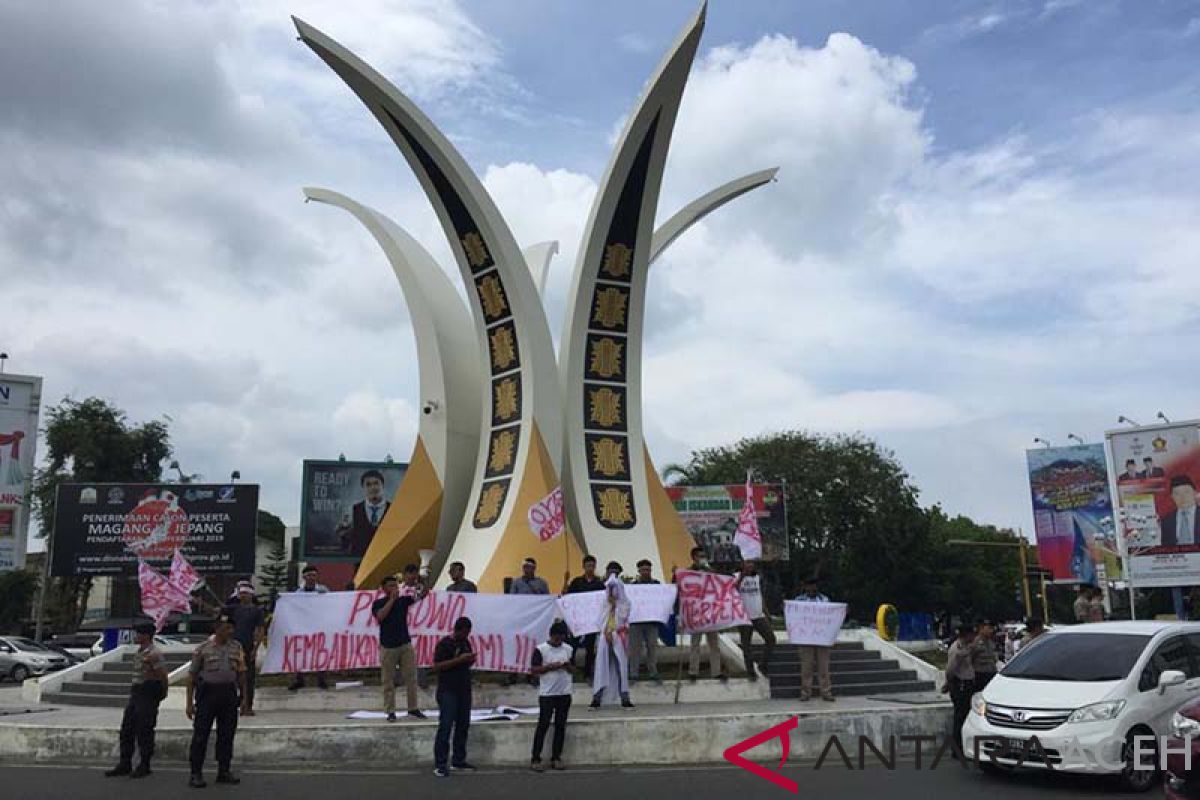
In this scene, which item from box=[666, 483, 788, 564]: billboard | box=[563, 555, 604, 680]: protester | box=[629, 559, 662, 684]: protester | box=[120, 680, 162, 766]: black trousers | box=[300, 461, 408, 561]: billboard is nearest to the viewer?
box=[120, 680, 162, 766]: black trousers

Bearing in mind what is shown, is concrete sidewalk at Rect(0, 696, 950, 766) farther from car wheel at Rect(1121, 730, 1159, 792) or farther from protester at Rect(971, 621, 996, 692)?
car wheel at Rect(1121, 730, 1159, 792)

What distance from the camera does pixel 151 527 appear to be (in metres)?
35.6

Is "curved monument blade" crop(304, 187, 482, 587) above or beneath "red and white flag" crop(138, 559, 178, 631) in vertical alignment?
above

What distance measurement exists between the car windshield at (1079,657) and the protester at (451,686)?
5.01 metres

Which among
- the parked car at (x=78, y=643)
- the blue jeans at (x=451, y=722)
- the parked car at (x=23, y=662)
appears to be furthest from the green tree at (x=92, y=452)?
the blue jeans at (x=451, y=722)

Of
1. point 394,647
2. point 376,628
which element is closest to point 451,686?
point 394,647

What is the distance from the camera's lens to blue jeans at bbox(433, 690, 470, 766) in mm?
9625

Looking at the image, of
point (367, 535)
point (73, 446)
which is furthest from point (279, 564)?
point (367, 535)

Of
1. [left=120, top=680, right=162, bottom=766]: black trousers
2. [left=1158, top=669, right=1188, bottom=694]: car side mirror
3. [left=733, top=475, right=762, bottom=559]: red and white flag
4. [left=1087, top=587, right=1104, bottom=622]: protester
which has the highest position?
[left=733, top=475, right=762, bottom=559]: red and white flag

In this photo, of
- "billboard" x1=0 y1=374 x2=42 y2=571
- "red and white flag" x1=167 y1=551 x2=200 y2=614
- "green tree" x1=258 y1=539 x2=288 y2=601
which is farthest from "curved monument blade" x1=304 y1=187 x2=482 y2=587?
"green tree" x1=258 y1=539 x2=288 y2=601

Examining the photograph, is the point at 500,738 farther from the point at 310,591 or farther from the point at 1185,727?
the point at 1185,727

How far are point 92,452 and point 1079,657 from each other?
44134 millimetres

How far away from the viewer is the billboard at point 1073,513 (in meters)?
48.4

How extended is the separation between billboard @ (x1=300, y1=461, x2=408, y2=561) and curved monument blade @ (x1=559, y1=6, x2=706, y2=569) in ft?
66.5
